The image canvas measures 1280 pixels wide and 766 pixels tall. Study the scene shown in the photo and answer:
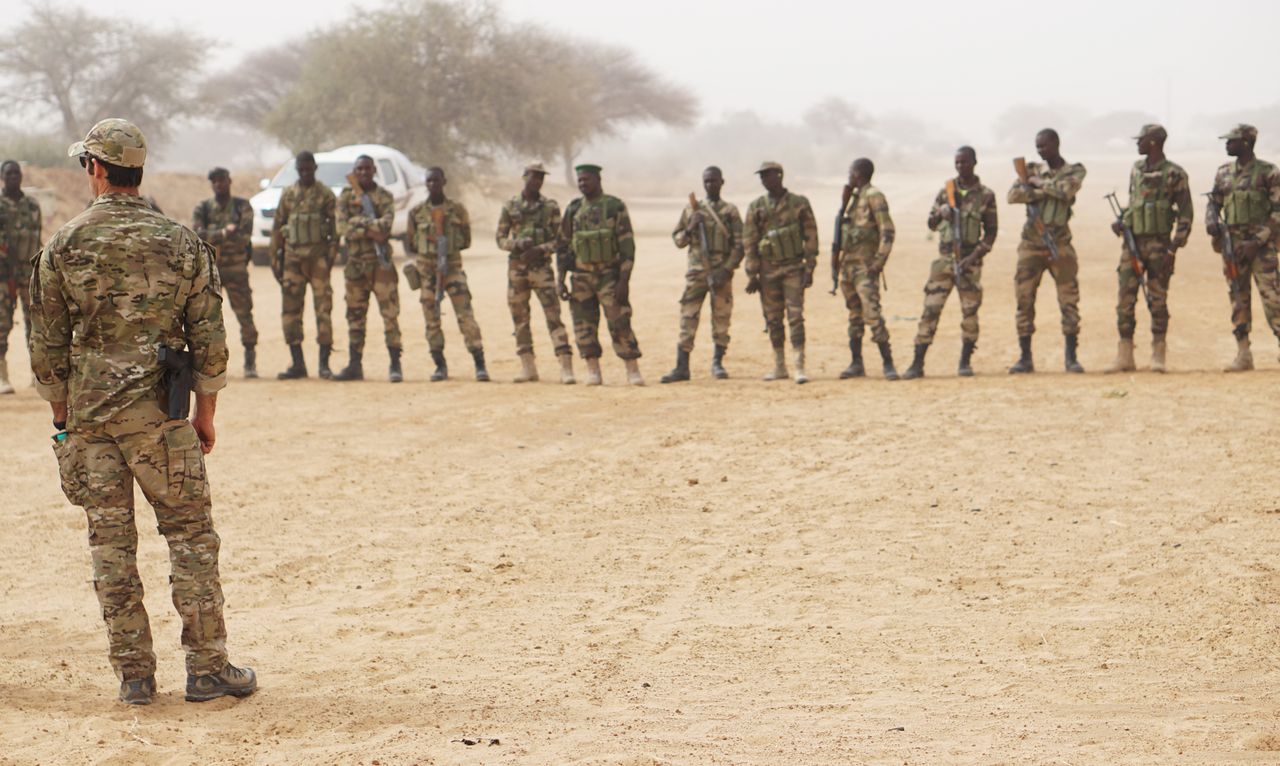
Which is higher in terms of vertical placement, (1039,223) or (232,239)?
(232,239)

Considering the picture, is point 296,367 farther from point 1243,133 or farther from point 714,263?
point 1243,133

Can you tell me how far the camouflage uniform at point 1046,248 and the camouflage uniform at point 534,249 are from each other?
3.84 metres

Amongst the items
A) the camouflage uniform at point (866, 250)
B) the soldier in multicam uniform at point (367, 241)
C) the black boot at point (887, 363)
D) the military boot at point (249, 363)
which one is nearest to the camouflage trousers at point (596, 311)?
the soldier in multicam uniform at point (367, 241)

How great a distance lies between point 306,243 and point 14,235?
7.77 feet

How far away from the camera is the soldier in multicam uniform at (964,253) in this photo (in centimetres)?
1143

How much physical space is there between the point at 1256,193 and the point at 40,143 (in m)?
30.0

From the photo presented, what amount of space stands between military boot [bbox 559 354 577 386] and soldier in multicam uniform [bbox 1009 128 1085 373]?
12.5 feet

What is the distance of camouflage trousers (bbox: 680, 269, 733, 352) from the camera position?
471 inches

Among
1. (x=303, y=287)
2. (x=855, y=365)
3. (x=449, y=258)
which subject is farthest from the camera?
(x=303, y=287)

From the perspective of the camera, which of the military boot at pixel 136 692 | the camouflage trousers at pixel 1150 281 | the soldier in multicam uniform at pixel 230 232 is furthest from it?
the soldier in multicam uniform at pixel 230 232

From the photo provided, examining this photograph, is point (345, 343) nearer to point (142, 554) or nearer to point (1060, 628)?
point (142, 554)

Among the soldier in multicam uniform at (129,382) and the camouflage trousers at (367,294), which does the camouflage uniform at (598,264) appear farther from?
the soldier in multicam uniform at (129,382)

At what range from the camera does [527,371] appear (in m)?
12.3

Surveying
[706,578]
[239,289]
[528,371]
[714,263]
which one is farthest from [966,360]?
[239,289]
